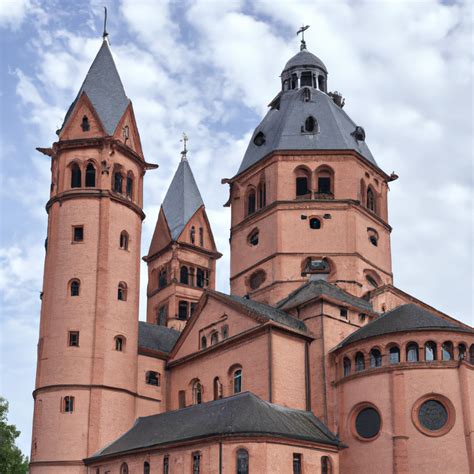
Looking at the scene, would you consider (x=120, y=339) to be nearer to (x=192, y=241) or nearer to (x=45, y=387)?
(x=45, y=387)

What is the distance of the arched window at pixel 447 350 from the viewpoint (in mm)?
44963

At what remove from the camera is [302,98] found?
214 feet

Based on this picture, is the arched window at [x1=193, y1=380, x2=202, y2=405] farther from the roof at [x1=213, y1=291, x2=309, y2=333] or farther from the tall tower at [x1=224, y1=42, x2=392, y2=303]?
the tall tower at [x1=224, y1=42, x2=392, y2=303]

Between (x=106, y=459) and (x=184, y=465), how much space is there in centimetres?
690

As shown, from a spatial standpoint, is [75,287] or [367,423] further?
[75,287]

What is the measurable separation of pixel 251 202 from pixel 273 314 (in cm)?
1497

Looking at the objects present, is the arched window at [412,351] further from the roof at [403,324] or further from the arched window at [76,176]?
the arched window at [76,176]

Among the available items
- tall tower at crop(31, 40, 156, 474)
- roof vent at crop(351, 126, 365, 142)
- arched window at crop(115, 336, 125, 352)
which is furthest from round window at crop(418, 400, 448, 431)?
roof vent at crop(351, 126, 365, 142)

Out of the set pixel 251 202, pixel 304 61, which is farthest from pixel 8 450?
pixel 304 61

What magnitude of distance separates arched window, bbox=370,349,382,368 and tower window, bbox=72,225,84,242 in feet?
63.7

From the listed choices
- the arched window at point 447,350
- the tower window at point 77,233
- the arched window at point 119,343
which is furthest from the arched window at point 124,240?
the arched window at point 447,350

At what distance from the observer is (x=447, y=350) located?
4519cm

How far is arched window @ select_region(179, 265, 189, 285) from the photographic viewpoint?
73.3m

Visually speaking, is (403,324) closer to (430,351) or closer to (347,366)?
(430,351)
